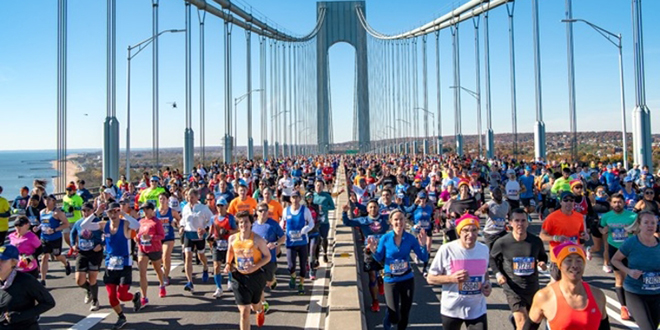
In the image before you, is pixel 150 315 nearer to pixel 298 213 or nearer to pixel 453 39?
pixel 298 213

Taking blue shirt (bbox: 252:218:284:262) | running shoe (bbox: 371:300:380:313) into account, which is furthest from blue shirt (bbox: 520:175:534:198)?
blue shirt (bbox: 252:218:284:262)

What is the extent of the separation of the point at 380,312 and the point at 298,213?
217cm

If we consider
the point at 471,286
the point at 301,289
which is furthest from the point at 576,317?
the point at 301,289

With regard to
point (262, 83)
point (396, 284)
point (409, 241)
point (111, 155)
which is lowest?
point (396, 284)

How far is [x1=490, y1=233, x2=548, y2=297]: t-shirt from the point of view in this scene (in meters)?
6.16

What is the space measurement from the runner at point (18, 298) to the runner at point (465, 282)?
3.19 meters

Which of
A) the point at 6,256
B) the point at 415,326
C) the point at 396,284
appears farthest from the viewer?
the point at 415,326

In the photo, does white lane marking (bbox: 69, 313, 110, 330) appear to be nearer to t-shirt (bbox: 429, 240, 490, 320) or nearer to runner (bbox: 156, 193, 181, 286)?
runner (bbox: 156, 193, 181, 286)

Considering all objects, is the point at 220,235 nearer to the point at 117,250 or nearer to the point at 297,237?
the point at 297,237

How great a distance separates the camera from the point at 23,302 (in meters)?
5.07

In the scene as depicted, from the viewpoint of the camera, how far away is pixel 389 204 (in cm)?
960

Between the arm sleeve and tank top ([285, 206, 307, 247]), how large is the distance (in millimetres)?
4562

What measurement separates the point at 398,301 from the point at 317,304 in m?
2.15

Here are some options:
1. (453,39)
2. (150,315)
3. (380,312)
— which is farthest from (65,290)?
(453,39)
